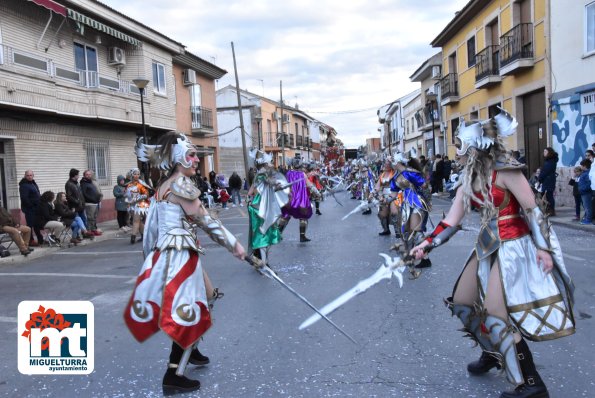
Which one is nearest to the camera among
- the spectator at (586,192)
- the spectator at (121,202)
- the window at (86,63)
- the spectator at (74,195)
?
the spectator at (586,192)

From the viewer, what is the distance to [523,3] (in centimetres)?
2002

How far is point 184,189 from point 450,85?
2738cm

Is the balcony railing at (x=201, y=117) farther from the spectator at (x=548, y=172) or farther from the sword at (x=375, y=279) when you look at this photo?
the sword at (x=375, y=279)

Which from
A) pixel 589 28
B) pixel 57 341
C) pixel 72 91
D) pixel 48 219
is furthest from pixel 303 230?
pixel 589 28

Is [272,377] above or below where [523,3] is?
below

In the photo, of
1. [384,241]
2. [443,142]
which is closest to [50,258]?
[384,241]

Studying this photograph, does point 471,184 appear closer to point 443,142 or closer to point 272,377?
point 272,377

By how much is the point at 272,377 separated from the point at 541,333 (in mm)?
1861

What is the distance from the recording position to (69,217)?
12.5 meters

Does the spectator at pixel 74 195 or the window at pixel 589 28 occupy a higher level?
the window at pixel 589 28

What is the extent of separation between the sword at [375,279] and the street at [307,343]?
121 mm

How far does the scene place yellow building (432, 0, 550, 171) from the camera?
733 inches

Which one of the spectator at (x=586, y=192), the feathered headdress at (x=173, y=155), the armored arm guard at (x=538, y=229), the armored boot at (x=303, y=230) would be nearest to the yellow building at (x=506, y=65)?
the spectator at (x=586, y=192)

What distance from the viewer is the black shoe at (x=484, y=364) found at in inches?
156
